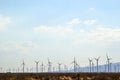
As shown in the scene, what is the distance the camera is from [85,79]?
68.4 m

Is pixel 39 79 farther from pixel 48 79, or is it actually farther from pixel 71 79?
pixel 71 79

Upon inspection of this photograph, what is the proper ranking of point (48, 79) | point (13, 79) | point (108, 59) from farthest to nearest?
1. point (108, 59)
2. point (48, 79)
3. point (13, 79)

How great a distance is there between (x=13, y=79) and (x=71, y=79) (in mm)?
13245

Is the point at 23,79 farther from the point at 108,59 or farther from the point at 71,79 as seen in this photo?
the point at 108,59

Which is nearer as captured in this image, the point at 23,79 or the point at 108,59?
the point at 23,79

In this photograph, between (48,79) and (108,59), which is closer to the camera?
(48,79)

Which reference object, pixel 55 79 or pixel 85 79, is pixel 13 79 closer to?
pixel 55 79

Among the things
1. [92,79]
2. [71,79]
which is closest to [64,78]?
[71,79]

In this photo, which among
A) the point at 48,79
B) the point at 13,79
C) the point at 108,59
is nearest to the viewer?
the point at 13,79

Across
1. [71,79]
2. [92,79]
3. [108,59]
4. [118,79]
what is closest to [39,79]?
[71,79]

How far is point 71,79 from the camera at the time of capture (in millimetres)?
70250

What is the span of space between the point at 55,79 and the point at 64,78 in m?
3.94

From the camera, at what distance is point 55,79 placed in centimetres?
6800

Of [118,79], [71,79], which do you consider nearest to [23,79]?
[71,79]
